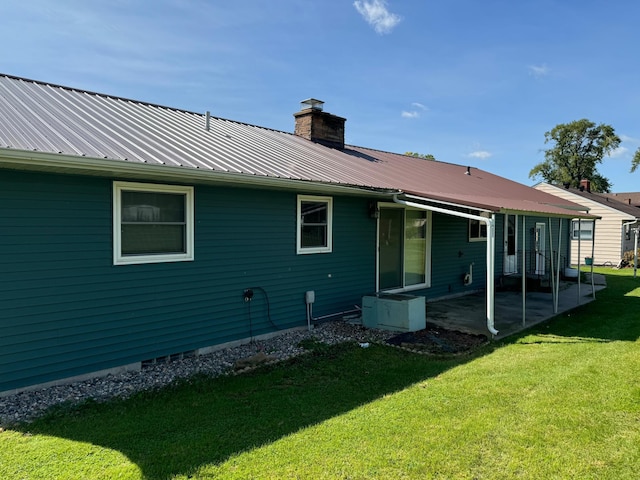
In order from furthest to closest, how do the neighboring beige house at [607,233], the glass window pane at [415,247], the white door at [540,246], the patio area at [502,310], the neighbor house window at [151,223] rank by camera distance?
1. the neighboring beige house at [607,233]
2. the white door at [540,246]
3. the glass window pane at [415,247]
4. the patio area at [502,310]
5. the neighbor house window at [151,223]

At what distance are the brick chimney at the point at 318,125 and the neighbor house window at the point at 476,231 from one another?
4131 millimetres

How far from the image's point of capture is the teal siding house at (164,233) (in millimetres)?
4617

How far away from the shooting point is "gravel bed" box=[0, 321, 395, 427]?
4363mm

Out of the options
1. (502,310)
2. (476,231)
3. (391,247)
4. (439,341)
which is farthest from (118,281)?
(476,231)

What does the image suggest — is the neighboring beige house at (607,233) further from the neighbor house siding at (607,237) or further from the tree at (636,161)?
the tree at (636,161)

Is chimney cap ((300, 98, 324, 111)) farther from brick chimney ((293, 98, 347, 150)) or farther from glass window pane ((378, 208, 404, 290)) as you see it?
glass window pane ((378, 208, 404, 290))

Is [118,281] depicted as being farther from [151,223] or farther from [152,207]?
[152,207]

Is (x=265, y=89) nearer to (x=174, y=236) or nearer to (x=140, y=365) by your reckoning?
(x=174, y=236)

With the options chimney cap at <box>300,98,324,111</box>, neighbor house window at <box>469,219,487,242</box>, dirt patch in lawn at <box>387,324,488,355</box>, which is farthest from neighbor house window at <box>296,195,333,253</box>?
neighbor house window at <box>469,219,487,242</box>

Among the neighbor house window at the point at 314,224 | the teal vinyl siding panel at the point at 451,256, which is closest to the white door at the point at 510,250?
the teal vinyl siding panel at the point at 451,256

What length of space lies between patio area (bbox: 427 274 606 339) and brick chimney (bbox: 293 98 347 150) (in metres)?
5.16

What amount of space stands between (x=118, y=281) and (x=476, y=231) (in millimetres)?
9668

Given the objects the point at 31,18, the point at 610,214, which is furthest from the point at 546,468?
the point at 610,214

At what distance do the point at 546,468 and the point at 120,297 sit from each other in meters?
4.67
